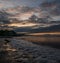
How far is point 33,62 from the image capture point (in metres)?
29.1

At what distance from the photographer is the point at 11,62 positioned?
2928cm

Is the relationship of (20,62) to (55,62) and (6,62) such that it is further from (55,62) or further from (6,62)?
(55,62)

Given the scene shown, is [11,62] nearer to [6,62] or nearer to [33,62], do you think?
[6,62]

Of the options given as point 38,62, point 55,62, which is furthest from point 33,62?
point 55,62

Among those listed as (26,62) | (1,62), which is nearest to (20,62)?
(26,62)

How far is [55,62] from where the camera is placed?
2859cm

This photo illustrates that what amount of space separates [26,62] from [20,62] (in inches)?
39.2

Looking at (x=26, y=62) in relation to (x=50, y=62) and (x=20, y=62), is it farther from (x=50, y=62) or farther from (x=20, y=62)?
(x=50, y=62)

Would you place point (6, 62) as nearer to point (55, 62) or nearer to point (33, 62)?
point (33, 62)

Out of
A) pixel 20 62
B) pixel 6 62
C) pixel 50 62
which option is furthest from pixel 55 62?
pixel 6 62

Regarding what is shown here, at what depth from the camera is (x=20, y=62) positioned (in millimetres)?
29750

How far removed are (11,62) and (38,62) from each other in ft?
13.0

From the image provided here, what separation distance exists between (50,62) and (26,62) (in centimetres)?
350

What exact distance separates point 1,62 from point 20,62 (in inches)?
111
